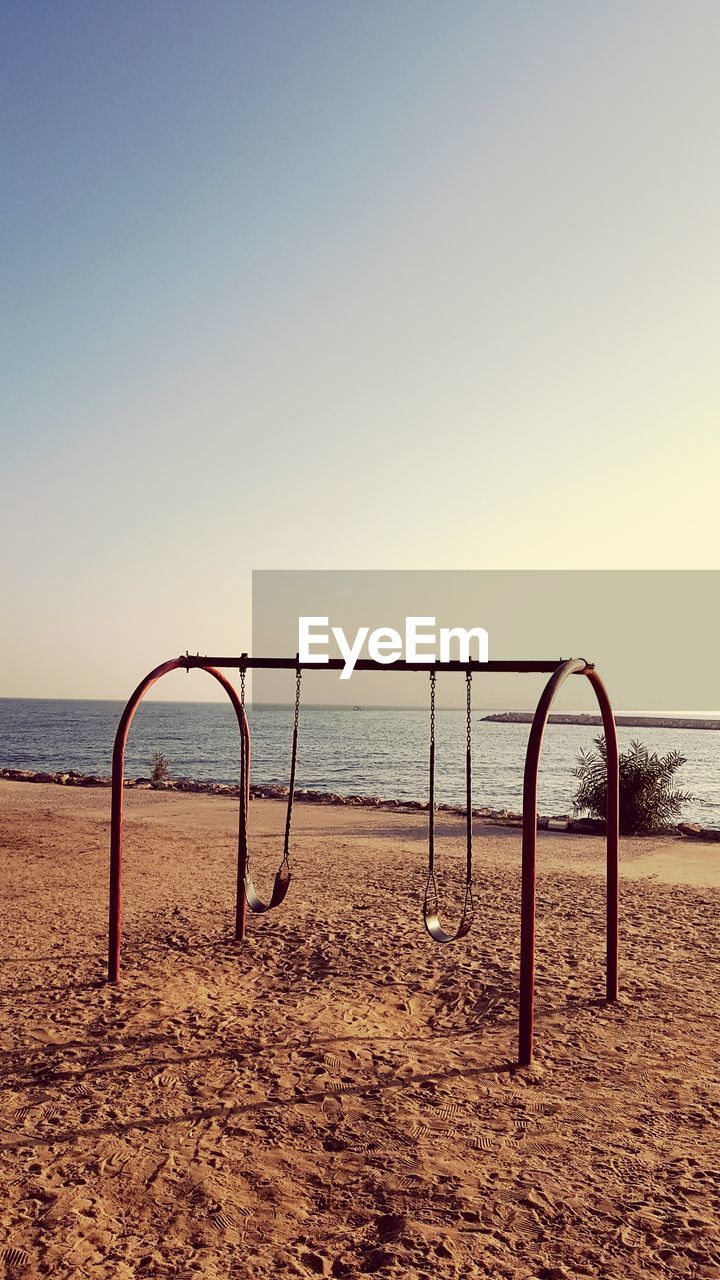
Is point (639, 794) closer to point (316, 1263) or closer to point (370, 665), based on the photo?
point (370, 665)

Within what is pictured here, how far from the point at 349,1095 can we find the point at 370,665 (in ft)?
10.9

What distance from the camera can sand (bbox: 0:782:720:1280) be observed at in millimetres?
3725

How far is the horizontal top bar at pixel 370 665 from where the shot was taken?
6.60 metres

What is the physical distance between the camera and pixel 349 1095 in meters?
5.11

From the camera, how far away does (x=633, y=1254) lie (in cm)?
366

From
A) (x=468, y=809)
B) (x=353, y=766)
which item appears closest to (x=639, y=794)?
(x=468, y=809)

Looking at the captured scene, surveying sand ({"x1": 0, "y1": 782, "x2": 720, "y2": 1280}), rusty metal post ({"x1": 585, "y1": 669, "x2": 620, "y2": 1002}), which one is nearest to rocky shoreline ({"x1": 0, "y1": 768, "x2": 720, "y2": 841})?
sand ({"x1": 0, "y1": 782, "x2": 720, "y2": 1280})

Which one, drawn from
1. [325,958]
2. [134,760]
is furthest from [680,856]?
[134,760]

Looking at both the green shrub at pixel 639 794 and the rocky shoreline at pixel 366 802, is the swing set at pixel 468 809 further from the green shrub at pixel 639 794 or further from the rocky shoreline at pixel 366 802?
the green shrub at pixel 639 794

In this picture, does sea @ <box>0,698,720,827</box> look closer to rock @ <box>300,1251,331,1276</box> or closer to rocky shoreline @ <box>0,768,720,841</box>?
rocky shoreline @ <box>0,768,720,841</box>

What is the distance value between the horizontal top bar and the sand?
8.50 ft

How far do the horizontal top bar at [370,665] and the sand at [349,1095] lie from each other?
2592mm

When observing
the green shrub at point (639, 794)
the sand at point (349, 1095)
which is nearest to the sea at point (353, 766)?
the green shrub at point (639, 794)

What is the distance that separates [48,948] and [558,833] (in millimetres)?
10489
